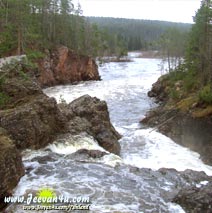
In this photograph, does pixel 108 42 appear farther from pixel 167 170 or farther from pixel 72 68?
pixel 167 170

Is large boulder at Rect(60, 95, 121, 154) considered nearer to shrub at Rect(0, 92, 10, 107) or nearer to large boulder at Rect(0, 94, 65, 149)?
large boulder at Rect(0, 94, 65, 149)

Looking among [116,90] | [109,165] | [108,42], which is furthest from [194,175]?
[108,42]

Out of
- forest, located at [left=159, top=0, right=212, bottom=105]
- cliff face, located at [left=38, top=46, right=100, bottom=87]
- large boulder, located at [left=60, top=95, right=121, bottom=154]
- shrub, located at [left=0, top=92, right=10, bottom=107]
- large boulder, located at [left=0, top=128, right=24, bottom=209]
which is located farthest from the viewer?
cliff face, located at [left=38, top=46, right=100, bottom=87]

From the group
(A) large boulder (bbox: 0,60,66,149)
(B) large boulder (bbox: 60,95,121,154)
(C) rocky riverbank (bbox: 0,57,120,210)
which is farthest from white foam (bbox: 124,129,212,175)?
(A) large boulder (bbox: 0,60,66,149)

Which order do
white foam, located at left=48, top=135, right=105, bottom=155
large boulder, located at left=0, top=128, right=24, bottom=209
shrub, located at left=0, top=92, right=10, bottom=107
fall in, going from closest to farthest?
1. large boulder, located at left=0, top=128, right=24, bottom=209
2. white foam, located at left=48, top=135, right=105, bottom=155
3. shrub, located at left=0, top=92, right=10, bottom=107

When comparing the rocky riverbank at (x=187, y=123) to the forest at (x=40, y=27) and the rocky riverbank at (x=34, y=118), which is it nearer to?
the rocky riverbank at (x=34, y=118)

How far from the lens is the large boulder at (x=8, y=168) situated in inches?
398

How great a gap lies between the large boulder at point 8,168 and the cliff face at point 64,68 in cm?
3457

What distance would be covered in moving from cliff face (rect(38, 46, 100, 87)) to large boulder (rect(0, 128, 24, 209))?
34.6 metres

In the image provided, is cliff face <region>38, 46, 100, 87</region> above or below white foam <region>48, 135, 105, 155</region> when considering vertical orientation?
above

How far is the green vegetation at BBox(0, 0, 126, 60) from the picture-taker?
45.5 meters

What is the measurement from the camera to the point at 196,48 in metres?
37.3

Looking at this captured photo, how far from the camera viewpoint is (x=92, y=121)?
19.3 m

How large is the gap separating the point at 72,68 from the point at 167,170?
42.4 metres
